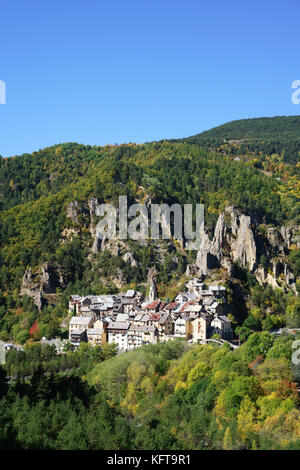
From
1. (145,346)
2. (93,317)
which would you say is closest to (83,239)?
(93,317)

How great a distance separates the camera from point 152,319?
2864 inches

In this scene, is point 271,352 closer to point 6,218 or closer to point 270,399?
point 270,399

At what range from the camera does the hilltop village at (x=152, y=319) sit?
70750 millimetres

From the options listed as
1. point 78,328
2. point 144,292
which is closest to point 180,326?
point 78,328

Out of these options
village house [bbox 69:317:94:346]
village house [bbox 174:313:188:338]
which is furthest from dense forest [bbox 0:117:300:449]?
village house [bbox 174:313:188:338]

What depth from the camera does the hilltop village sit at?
70.8 metres

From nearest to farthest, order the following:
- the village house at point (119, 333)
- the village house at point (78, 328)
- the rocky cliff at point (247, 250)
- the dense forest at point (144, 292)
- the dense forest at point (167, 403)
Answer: the dense forest at point (167, 403)
the dense forest at point (144, 292)
the village house at point (119, 333)
the village house at point (78, 328)
the rocky cliff at point (247, 250)

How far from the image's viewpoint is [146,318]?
7312 centimetres

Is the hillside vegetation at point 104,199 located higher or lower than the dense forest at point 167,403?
higher

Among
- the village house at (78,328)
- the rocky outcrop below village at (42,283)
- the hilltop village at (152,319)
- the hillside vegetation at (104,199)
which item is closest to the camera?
the hilltop village at (152,319)

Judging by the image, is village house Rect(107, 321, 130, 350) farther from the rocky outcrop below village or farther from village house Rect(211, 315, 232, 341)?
the rocky outcrop below village

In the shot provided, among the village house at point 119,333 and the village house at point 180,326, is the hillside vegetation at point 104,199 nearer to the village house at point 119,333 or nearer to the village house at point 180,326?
the village house at point 119,333

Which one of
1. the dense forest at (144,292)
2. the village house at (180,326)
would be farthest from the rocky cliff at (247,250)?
the village house at (180,326)

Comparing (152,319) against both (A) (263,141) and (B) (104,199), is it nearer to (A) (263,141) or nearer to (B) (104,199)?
(B) (104,199)
